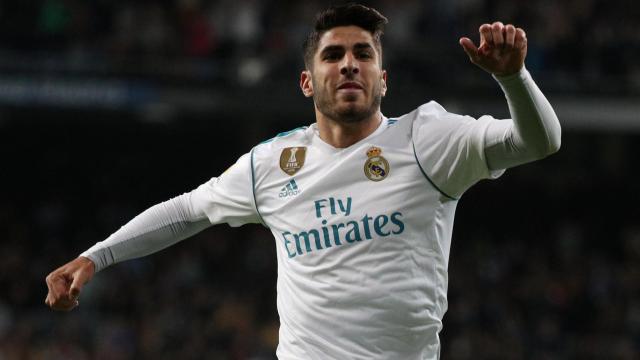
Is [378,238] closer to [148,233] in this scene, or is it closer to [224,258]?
[148,233]

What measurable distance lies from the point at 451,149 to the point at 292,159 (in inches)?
27.9

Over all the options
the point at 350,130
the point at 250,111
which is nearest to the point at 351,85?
the point at 350,130

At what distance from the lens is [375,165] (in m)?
3.75

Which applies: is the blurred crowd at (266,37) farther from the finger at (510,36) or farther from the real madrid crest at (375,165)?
the finger at (510,36)

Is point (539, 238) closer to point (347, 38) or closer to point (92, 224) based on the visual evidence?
point (92, 224)

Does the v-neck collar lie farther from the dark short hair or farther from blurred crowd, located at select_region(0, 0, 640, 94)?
blurred crowd, located at select_region(0, 0, 640, 94)

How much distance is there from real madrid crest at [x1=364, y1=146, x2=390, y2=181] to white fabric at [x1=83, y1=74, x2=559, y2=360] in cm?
2

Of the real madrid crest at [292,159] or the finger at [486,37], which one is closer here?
the finger at [486,37]

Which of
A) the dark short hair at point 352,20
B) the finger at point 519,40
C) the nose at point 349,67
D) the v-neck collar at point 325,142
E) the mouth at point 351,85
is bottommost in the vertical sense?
the v-neck collar at point 325,142

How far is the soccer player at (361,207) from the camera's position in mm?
3619

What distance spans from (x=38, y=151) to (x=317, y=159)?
39.3 feet

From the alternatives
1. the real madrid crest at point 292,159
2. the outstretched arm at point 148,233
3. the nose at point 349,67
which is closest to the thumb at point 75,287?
the outstretched arm at point 148,233

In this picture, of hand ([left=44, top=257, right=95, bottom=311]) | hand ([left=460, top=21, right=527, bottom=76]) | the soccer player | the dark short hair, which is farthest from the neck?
hand ([left=44, top=257, right=95, bottom=311])

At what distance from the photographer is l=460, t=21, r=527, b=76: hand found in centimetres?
304
